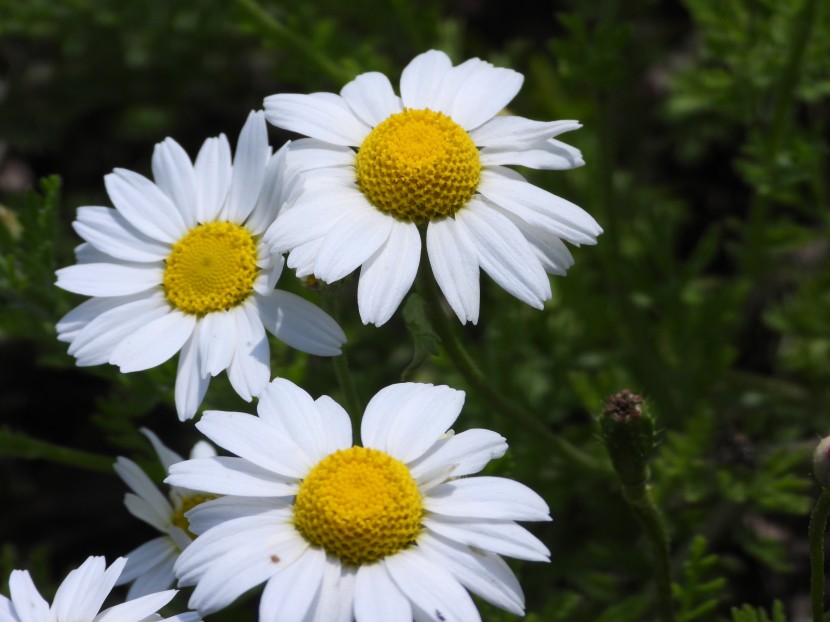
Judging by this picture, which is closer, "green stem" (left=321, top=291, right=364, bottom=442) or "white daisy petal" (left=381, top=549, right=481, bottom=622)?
"white daisy petal" (left=381, top=549, right=481, bottom=622)

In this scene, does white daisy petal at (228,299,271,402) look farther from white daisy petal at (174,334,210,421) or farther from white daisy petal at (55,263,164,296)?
white daisy petal at (55,263,164,296)

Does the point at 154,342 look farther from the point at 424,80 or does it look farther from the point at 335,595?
the point at 424,80

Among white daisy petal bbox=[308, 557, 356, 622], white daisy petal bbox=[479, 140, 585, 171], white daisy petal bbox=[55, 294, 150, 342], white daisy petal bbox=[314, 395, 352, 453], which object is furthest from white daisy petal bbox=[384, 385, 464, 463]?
white daisy petal bbox=[55, 294, 150, 342]

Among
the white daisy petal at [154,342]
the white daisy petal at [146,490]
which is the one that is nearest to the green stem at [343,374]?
the white daisy petal at [154,342]

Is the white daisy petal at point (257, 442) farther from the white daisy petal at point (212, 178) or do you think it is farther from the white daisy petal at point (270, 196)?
the white daisy petal at point (212, 178)

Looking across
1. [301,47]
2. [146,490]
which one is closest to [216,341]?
[146,490]

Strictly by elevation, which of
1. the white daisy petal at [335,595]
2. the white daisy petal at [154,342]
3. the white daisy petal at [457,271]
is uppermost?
the white daisy petal at [457,271]
